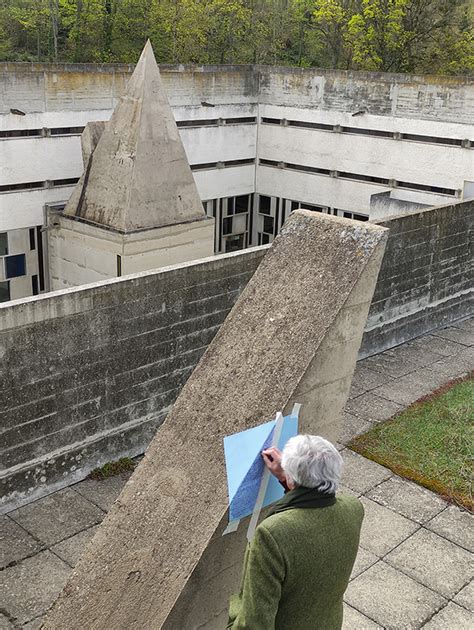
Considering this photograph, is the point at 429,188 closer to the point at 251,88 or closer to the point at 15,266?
the point at 251,88

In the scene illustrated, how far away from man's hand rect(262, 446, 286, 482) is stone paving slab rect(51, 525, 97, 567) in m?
3.26

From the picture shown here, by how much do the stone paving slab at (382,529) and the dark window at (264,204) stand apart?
13906 millimetres

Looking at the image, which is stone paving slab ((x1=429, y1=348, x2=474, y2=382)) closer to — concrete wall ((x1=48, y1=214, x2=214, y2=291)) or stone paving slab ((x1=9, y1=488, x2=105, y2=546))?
concrete wall ((x1=48, y1=214, x2=214, y2=291))

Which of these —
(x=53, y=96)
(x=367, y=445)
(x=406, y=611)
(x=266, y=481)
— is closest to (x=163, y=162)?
(x=53, y=96)

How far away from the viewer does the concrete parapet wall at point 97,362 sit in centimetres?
654

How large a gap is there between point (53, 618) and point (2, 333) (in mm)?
2824

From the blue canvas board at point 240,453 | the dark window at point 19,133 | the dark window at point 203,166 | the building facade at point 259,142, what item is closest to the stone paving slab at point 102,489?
the blue canvas board at point 240,453

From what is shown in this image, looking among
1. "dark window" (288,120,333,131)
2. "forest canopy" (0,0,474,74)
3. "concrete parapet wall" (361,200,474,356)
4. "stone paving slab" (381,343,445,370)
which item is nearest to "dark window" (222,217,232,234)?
"dark window" (288,120,333,131)

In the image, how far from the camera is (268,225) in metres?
20.4

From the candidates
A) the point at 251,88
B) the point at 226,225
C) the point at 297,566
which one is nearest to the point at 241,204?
the point at 226,225

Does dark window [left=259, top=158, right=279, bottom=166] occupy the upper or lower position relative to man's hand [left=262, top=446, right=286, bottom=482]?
lower

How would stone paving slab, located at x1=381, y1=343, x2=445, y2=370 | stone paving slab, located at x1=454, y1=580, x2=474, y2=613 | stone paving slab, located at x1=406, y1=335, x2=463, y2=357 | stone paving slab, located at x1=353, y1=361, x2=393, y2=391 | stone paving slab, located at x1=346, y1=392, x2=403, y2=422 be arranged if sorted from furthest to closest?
stone paving slab, located at x1=406, y1=335, x2=463, y2=357 < stone paving slab, located at x1=381, y1=343, x2=445, y2=370 < stone paving slab, located at x1=353, y1=361, x2=393, y2=391 < stone paving slab, located at x1=346, y1=392, x2=403, y2=422 < stone paving slab, located at x1=454, y1=580, x2=474, y2=613

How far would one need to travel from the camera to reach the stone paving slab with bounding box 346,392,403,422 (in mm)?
8836

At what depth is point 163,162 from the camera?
12586mm
